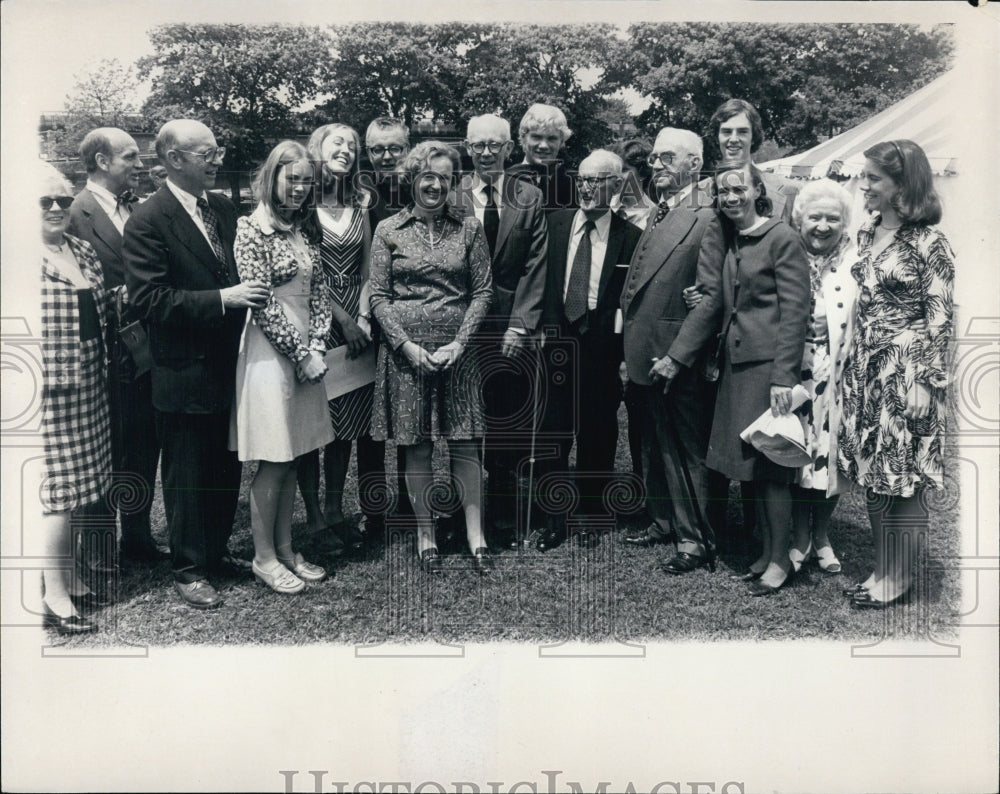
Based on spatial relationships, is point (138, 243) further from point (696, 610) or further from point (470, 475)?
point (696, 610)

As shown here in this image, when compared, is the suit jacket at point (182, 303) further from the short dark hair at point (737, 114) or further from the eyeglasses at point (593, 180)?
the short dark hair at point (737, 114)

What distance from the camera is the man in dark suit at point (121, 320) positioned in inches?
186

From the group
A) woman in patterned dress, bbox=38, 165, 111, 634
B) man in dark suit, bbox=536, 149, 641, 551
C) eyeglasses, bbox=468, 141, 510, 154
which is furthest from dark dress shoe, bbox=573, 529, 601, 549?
woman in patterned dress, bbox=38, 165, 111, 634

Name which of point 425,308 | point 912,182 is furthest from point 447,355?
point 912,182

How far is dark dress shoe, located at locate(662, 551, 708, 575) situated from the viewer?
5035 millimetres

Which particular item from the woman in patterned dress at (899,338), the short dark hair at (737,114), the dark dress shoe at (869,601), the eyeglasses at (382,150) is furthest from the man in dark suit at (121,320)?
the dark dress shoe at (869,601)

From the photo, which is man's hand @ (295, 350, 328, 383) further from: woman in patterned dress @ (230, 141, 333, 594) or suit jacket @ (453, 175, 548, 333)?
suit jacket @ (453, 175, 548, 333)

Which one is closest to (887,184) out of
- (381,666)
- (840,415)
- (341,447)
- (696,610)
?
(840,415)

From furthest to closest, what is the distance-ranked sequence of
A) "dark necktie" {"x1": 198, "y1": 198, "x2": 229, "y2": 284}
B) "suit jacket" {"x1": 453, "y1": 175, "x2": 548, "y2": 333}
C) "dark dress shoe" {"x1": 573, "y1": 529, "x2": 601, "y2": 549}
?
"dark dress shoe" {"x1": 573, "y1": 529, "x2": 601, "y2": 549} < "suit jacket" {"x1": 453, "y1": 175, "x2": 548, "y2": 333} < "dark necktie" {"x1": 198, "y1": 198, "x2": 229, "y2": 284}

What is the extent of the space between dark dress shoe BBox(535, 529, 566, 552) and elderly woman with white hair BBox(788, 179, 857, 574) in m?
1.29

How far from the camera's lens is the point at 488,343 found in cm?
499

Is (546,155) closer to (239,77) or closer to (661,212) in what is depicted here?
(661,212)

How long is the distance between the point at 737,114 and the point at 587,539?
7.88ft

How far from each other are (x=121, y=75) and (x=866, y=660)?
15.7ft
